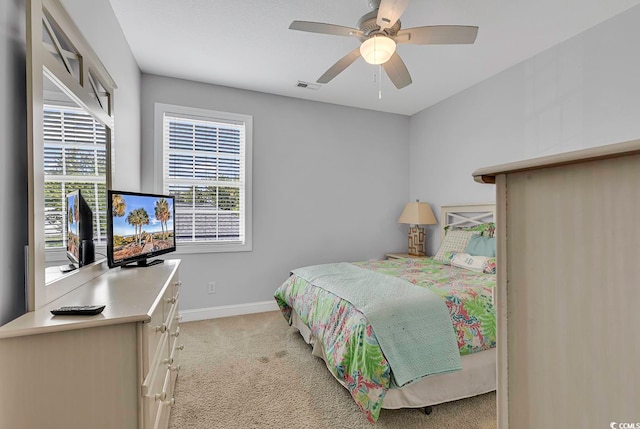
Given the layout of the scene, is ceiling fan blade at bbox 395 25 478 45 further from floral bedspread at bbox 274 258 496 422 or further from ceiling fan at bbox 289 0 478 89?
floral bedspread at bbox 274 258 496 422

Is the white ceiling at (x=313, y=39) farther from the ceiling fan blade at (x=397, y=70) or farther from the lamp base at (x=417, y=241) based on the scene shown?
the lamp base at (x=417, y=241)

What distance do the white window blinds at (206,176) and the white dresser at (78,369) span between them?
2486mm

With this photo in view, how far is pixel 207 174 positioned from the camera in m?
3.66

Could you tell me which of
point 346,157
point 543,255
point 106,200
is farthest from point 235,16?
point 543,255

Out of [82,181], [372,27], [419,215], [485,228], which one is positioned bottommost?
[485,228]

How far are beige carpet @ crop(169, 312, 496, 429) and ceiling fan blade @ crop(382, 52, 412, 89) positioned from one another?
2.35 meters

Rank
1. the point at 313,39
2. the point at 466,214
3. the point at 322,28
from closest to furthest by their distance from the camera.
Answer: the point at 322,28
the point at 313,39
the point at 466,214

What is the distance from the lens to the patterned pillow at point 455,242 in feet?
11.0

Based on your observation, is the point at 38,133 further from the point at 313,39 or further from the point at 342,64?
the point at 313,39

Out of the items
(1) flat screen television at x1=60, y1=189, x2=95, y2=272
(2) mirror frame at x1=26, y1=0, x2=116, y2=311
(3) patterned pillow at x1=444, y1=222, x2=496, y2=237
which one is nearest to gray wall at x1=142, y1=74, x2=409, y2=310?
Answer: (3) patterned pillow at x1=444, y1=222, x2=496, y2=237

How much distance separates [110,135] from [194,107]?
1632 mm

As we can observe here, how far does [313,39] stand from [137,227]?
6.78ft

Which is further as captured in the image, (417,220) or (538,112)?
(417,220)

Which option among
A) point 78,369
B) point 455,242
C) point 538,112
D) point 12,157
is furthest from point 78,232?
point 538,112
